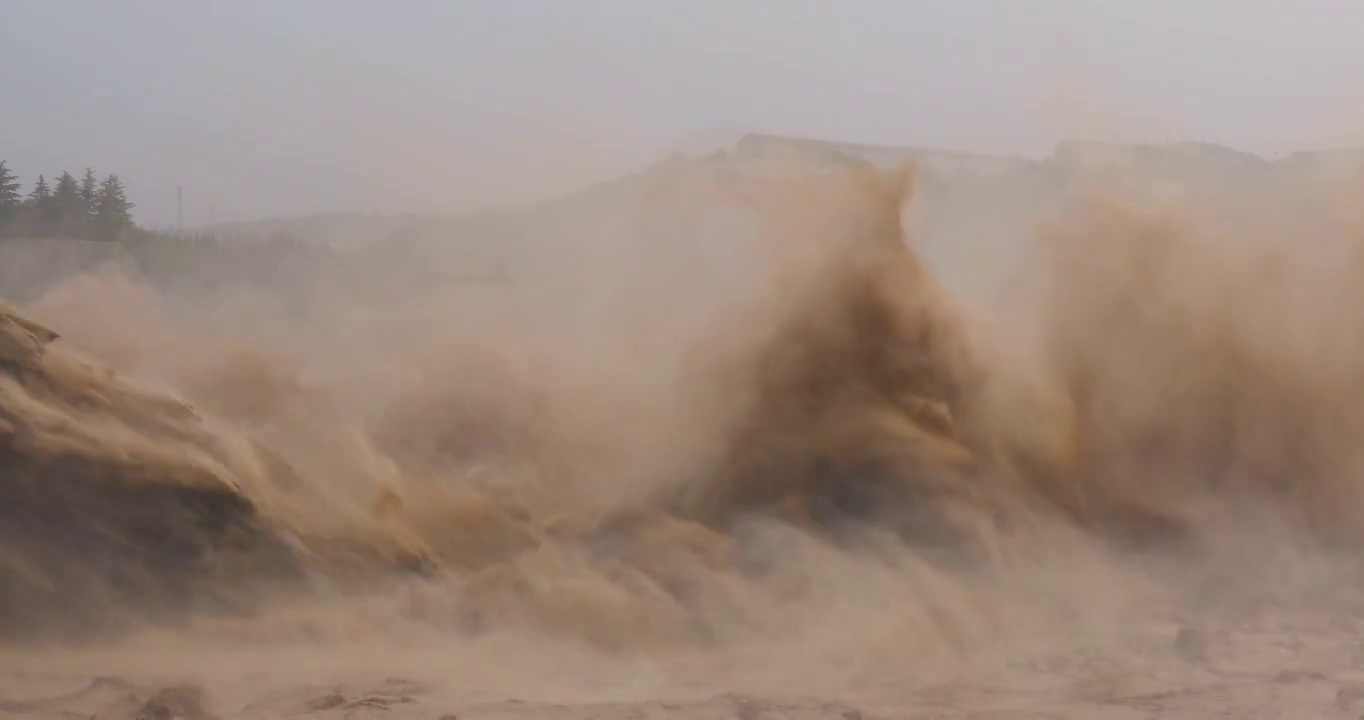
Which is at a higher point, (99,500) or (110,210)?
Result: (110,210)

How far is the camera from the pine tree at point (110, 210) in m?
24.0

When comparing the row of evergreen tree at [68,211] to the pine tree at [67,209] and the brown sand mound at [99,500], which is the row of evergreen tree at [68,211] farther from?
the brown sand mound at [99,500]

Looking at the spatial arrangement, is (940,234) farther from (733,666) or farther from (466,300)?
(733,666)

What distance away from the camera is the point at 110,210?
24.2 m

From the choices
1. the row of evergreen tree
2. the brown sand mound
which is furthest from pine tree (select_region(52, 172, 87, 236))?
the brown sand mound

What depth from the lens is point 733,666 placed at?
6176mm

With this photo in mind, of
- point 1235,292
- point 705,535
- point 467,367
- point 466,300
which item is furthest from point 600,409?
point 466,300

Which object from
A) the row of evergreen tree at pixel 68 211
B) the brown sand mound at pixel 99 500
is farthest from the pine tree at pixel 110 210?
the brown sand mound at pixel 99 500

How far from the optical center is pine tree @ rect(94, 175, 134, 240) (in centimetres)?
2403

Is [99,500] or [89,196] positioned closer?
[99,500]

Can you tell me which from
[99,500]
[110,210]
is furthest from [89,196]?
[99,500]

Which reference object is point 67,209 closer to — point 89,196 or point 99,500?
point 89,196

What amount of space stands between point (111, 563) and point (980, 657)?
4693 mm

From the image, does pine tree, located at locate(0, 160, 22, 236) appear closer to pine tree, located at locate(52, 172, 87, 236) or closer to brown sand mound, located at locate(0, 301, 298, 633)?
pine tree, located at locate(52, 172, 87, 236)
